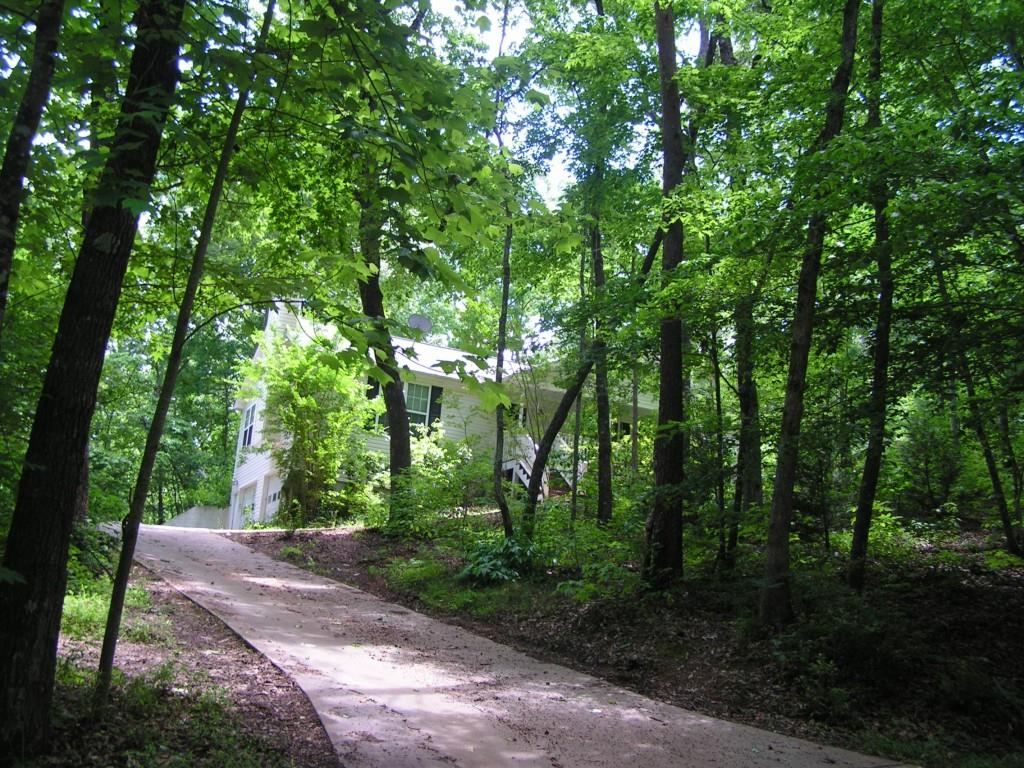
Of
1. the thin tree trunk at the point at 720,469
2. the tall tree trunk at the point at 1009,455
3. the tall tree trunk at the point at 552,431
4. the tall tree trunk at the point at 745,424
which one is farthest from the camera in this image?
the tall tree trunk at the point at 552,431

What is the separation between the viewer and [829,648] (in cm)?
702

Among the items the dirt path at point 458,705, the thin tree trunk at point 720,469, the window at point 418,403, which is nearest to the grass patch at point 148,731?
the dirt path at point 458,705

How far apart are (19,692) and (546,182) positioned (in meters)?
13.4

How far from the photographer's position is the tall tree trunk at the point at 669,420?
32.0 feet

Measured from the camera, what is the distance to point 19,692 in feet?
12.8

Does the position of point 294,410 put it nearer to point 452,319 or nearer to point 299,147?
point 299,147

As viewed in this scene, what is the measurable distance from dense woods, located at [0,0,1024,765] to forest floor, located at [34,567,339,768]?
16.5 inches

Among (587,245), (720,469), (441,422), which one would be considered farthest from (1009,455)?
(441,422)

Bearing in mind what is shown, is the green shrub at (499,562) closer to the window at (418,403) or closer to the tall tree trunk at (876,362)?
the tall tree trunk at (876,362)

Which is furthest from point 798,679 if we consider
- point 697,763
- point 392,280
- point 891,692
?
point 392,280

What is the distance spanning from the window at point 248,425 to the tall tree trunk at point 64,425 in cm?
2427

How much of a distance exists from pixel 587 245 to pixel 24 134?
513 inches

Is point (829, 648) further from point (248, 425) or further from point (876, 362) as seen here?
point (248, 425)

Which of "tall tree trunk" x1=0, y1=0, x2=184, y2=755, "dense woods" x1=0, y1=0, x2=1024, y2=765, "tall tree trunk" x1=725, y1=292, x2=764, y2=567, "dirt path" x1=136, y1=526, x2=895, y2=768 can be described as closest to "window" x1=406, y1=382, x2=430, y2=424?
"dense woods" x1=0, y1=0, x2=1024, y2=765
